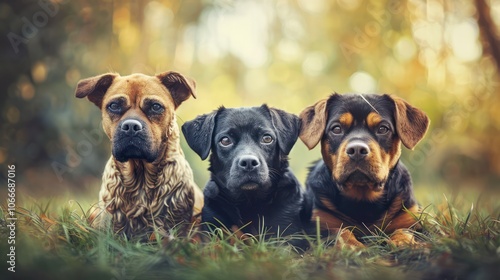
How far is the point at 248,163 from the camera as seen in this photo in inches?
202

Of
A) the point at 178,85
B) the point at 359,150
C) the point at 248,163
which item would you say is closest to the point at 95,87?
the point at 178,85

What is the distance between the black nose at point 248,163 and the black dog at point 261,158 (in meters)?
0.15

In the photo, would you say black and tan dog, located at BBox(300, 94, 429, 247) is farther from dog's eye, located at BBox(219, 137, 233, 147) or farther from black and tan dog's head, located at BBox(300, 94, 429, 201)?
dog's eye, located at BBox(219, 137, 233, 147)

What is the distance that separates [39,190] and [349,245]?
6101 mm

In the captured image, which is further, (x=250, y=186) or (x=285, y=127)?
(x=285, y=127)

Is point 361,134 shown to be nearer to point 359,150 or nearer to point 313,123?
point 359,150

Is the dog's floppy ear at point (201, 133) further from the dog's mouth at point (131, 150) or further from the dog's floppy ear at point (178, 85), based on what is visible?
the dog's mouth at point (131, 150)

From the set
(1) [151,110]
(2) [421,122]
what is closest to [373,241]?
(2) [421,122]

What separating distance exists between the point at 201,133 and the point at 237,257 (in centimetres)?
169

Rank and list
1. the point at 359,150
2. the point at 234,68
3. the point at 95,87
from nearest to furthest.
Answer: the point at 359,150, the point at 95,87, the point at 234,68

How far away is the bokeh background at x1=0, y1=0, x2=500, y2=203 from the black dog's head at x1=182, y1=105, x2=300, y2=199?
2.87m

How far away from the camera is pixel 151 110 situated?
529 cm

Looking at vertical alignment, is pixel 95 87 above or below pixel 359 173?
above

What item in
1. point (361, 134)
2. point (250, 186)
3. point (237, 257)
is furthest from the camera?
point (361, 134)
